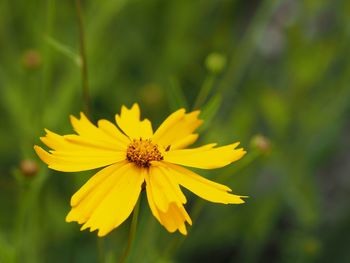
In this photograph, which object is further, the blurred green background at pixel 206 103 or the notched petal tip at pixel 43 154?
the blurred green background at pixel 206 103

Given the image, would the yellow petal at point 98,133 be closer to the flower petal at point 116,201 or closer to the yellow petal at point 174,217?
the flower petal at point 116,201

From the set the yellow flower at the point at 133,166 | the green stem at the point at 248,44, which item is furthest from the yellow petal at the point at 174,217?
the green stem at the point at 248,44

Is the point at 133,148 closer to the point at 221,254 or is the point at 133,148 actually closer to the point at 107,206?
the point at 107,206

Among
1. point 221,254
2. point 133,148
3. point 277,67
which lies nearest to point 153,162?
point 133,148

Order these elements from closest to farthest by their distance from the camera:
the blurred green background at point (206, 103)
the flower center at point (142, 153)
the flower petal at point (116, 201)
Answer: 1. the flower petal at point (116, 201)
2. the flower center at point (142, 153)
3. the blurred green background at point (206, 103)

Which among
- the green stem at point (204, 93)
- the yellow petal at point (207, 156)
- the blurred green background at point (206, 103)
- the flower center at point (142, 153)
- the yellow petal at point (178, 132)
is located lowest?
the yellow petal at point (207, 156)

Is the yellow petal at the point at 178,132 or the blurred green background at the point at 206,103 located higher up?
the blurred green background at the point at 206,103

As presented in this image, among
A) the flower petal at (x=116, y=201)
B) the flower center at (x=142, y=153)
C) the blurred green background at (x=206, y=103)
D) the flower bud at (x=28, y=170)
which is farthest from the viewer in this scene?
the blurred green background at (x=206, y=103)

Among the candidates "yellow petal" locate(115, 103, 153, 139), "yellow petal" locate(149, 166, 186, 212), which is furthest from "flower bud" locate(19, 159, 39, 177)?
"yellow petal" locate(149, 166, 186, 212)
